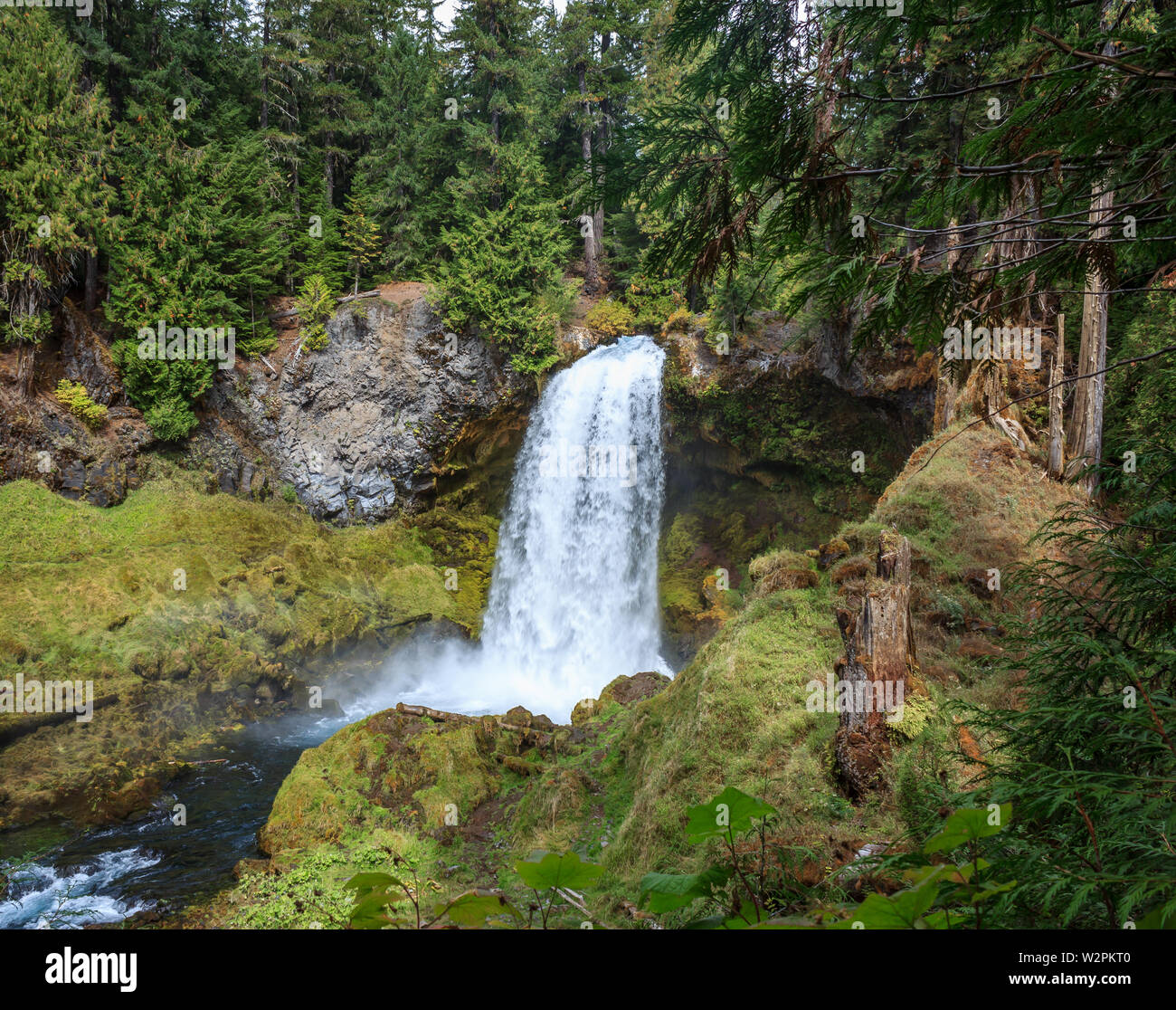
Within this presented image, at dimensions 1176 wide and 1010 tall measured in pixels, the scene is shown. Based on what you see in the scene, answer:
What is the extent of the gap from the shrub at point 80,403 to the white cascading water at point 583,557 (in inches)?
345

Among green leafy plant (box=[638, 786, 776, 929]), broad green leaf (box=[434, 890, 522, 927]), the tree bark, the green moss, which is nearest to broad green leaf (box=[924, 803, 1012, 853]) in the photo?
green leafy plant (box=[638, 786, 776, 929])

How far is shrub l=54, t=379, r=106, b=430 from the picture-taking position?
13.6 m

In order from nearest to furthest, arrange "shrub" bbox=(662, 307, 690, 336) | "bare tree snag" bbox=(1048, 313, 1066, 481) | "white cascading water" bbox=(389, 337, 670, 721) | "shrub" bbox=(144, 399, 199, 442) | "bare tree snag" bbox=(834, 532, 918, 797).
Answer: "bare tree snag" bbox=(834, 532, 918, 797)
"bare tree snag" bbox=(1048, 313, 1066, 481)
"shrub" bbox=(144, 399, 199, 442)
"white cascading water" bbox=(389, 337, 670, 721)
"shrub" bbox=(662, 307, 690, 336)

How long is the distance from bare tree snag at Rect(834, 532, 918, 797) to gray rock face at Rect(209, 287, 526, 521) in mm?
13321

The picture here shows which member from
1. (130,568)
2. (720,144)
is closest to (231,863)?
(130,568)

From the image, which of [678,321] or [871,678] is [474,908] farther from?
[678,321]

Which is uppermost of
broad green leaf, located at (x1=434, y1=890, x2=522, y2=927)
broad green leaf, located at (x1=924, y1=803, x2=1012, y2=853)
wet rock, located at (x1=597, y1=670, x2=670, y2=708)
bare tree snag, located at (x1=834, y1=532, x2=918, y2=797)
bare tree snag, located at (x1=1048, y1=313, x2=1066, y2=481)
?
bare tree snag, located at (x1=1048, y1=313, x2=1066, y2=481)

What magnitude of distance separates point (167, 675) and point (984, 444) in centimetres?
1470

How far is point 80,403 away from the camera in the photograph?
1372 cm

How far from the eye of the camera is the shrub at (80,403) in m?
13.6

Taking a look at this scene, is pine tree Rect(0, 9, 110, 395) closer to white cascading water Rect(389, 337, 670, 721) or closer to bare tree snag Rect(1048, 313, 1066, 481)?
white cascading water Rect(389, 337, 670, 721)

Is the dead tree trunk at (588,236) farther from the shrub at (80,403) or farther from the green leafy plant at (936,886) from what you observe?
the green leafy plant at (936,886)

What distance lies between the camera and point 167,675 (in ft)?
37.6

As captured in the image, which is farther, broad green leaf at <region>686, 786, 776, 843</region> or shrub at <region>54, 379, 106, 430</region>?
shrub at <region>54, 379, 106, 430</region>
